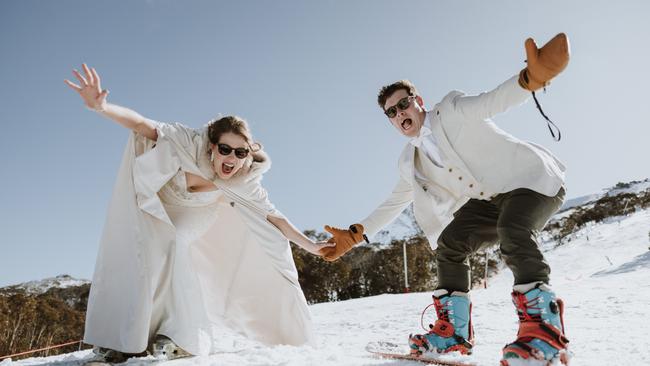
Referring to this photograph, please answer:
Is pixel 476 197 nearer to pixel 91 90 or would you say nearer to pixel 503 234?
pixel 503 234

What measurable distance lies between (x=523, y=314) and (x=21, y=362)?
11.6 feet

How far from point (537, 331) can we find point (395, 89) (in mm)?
1759

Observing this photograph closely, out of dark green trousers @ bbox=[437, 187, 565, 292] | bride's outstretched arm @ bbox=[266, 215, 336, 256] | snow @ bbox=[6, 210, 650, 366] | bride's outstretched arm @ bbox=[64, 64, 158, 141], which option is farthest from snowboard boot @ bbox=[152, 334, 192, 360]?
dark green trousers @ bbox=[437, 187, 565, 292]

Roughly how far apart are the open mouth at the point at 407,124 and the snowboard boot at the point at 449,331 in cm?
109

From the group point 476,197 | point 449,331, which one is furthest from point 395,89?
point 449,331

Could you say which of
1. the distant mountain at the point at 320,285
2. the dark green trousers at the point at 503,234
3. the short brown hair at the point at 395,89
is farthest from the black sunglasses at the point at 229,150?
the distant mountain at the point at 320,285

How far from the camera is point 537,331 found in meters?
1.90

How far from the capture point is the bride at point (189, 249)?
296 cm

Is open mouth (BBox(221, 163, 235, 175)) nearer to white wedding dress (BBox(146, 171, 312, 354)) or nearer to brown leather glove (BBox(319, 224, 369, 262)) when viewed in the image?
white wedding dress (BBox(146, 171, 312, 354))

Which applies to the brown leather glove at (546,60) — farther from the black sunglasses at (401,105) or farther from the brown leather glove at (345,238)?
the brown leather glove at (345,238)

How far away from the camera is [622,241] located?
960 inches

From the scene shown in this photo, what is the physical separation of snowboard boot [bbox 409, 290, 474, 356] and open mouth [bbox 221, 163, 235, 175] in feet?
6.11

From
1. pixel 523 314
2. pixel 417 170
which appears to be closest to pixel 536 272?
pixel 523 314

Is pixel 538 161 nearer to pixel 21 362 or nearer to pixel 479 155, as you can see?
pixel 479 155
